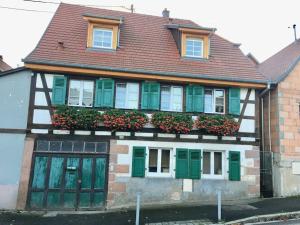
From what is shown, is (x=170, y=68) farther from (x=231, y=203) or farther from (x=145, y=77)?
(x=231, y=203)

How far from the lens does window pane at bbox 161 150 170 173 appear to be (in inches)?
480

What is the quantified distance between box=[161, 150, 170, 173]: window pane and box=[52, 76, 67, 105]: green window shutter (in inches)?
183

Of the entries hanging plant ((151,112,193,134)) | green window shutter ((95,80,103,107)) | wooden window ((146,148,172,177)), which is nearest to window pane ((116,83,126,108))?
green window shutter ((95,80,103,107))

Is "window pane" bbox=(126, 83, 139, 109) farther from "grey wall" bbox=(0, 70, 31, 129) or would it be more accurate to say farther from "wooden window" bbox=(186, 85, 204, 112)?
"grey wall" bbox=(0, 70, 31, 129)

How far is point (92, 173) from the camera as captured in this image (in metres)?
11.4

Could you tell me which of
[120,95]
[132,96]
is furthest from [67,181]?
[132,96]

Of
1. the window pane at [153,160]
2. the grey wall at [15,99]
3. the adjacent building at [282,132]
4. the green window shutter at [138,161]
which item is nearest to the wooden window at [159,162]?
the window pane at [153,160]

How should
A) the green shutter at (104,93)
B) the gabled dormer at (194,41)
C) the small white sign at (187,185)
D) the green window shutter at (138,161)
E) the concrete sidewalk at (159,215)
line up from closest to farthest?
1. the concrete sidewalk at (159,215)
2. the green window shutter at (138,161)
3. the green shutter at (104,93)
4. the small white sign at (187,185)
5. the gabled dormer at (194,41)

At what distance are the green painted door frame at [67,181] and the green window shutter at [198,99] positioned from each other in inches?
178

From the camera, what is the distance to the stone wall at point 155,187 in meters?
11.5

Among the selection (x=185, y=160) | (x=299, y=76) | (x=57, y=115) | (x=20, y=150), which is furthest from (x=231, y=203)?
(x=20, y=150)

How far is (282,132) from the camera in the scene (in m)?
12.9

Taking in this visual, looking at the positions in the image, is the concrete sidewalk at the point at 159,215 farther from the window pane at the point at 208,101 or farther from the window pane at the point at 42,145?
the window pane at the point at 208,101

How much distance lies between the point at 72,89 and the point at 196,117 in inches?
211
